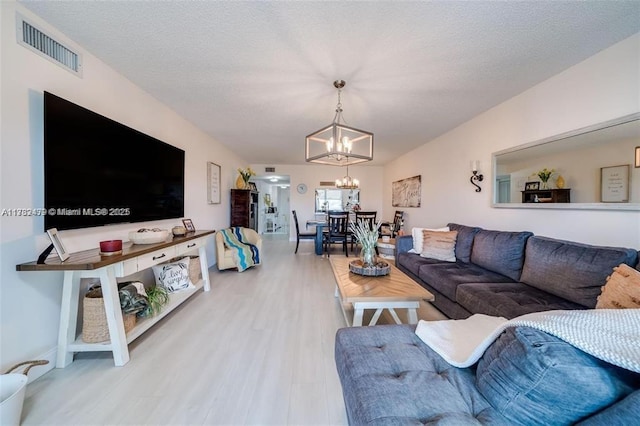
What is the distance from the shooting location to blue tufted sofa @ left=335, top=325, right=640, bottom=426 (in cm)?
67

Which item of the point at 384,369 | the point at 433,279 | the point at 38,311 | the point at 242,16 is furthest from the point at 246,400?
the point at 242,16

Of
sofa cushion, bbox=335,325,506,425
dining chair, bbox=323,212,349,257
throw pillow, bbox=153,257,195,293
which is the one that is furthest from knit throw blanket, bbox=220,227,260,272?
sofa cushion, bbox=335,325,506,425

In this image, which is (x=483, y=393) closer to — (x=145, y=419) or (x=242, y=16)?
(x=145, y=419)

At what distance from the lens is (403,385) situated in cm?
97

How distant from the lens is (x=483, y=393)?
0.90 metres

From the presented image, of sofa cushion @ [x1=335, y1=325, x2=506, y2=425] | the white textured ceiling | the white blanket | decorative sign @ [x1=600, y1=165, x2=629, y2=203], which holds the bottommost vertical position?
sofa cushion @ [x1=335, y1=325, x2=506, y2=425]

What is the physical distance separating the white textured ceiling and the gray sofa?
1558 millimetres

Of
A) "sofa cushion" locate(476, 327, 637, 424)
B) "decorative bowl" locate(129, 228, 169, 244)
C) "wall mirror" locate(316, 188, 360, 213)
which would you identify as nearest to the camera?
"sofa cushion" locate(476, 327, 637, 424)

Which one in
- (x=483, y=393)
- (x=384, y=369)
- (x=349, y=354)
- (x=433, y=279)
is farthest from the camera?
(x=433, y=279)

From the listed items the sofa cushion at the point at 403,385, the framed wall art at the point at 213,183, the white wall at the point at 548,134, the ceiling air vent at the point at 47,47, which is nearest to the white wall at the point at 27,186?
the ceiling air vent at the point at 47,47

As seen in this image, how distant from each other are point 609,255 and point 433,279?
128 centimetres

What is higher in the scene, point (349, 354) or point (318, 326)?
point (349, 354)

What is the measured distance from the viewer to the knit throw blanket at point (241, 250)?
4.04 meters

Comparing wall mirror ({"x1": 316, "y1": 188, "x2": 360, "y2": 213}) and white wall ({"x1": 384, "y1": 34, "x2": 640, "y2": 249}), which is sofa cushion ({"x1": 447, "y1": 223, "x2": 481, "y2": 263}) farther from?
wall mirror ({"x1": 316, "y1": 188, "x2": 360, "y2": 213})
